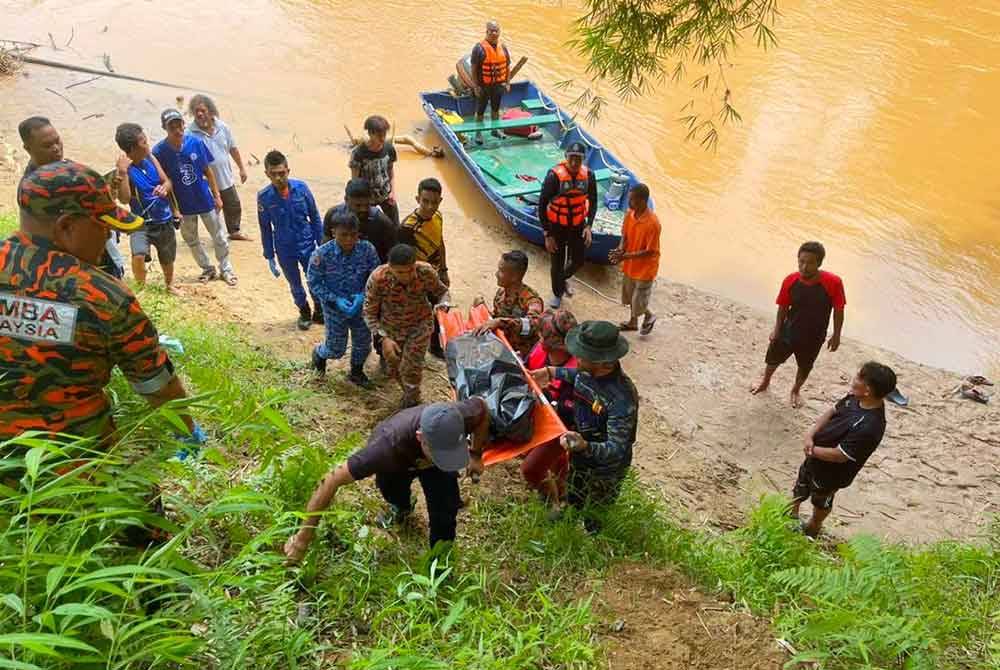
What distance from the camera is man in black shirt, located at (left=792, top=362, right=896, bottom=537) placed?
4367mm

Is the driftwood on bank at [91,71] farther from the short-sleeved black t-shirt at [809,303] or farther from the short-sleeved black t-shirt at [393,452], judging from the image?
the short-sleeved black t-shirt at [393,452]

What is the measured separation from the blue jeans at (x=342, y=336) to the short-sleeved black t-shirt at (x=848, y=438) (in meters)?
3.25

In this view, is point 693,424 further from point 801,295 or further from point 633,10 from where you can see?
point 633,10

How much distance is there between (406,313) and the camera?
5.20 meters

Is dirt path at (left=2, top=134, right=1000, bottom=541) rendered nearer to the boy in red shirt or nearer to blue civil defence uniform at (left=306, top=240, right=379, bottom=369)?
blue civil defence uniform at (left=306, top=240, right=379, bottom=369)

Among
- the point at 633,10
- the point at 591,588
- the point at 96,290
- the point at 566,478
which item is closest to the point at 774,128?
the point at 633,10

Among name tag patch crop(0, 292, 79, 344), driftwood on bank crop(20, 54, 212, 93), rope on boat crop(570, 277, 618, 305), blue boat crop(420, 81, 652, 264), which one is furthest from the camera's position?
driftwood on bank crop(20, 54, 212, 93)

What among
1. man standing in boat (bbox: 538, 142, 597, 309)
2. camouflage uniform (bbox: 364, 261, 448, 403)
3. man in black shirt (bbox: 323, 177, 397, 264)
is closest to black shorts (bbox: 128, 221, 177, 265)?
man in black shirt (bbox: 323, 177, 397, 264)

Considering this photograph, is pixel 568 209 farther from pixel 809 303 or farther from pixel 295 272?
pixel 295 272

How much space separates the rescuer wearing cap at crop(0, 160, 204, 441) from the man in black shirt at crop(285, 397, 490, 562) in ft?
3.16

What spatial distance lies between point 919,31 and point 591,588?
56.4ft

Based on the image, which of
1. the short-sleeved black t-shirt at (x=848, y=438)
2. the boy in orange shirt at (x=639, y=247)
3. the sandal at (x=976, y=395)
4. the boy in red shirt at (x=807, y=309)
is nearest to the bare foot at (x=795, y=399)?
the boy in red shirt at (x=807, y=309)

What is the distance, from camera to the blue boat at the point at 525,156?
9.30 m

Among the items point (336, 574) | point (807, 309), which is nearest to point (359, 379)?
point (336, 574)
